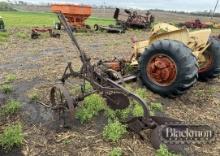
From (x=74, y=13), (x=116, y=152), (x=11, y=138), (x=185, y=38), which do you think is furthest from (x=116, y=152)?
(x=74, y=13)

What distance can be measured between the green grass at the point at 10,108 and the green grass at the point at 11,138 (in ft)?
2.94

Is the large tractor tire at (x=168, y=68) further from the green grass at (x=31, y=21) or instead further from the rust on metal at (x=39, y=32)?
the green grass at (x=31, y=21)

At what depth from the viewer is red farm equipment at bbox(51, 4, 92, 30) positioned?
20984 mm

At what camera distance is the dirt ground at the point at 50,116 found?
5.31 m

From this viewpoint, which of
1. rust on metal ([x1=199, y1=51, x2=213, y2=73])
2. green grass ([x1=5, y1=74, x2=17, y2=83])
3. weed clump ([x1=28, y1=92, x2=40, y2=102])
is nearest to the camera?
weed clump ([x1=28, y1=92, x2=40, y2=102])

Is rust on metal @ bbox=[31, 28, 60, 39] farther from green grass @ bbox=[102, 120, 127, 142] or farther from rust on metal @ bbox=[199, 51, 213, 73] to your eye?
green grass @ bbox=[102, 120, 127, 142]

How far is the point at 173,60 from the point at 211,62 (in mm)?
2029

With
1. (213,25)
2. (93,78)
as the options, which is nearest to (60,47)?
(93,78)

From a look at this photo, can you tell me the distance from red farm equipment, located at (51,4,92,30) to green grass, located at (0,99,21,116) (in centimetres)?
1455

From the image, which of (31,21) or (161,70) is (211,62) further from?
(31,21)

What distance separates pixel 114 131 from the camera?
18.1 feet

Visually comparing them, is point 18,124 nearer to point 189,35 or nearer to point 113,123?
point 113,123

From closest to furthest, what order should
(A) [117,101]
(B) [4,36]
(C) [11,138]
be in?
(C) [11,138]
(A) [117,101]
(B) [4,36]

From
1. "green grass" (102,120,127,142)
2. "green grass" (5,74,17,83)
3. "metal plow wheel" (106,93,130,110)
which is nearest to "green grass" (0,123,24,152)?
"green grass" (102,120,127,142)
